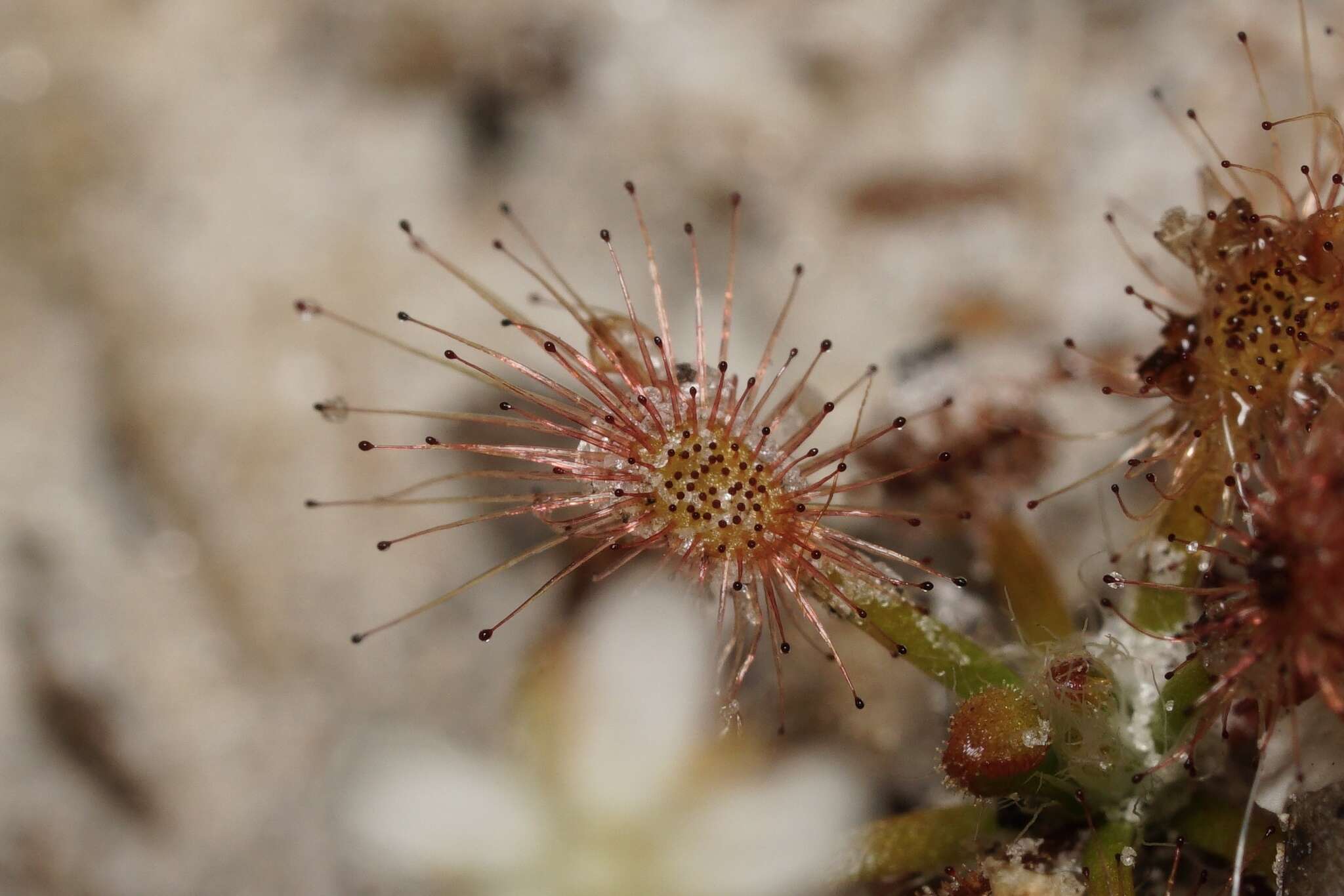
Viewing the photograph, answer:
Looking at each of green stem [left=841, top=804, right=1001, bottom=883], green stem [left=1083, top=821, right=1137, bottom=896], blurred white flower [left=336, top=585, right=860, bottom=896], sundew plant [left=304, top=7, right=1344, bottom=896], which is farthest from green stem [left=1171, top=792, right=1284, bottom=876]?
blurred white flower [left=336, top=585, right=860, bottom=896]

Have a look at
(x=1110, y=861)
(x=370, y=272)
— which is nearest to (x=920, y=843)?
(x=1110, y=861)

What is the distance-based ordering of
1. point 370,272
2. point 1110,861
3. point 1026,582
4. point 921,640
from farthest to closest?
1. point 370,272
2. point 1026,582
3. point 921,640
4. point 1110,861

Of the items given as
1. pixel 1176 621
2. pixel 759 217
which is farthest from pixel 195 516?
pixel 1176 621

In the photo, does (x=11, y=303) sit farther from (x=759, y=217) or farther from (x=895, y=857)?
(x=895, y=857)

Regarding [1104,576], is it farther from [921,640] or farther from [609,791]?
[609,791]

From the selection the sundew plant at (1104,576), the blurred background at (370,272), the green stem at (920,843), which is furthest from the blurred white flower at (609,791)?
the green stem at (920,843)

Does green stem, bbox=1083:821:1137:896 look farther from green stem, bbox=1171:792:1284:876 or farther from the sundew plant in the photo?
green stem, bbox=1171:792:1284:876

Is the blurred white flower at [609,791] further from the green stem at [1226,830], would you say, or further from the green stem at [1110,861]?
the green stem at [1226,830]

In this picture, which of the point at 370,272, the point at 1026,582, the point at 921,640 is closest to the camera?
the point at 921,640
